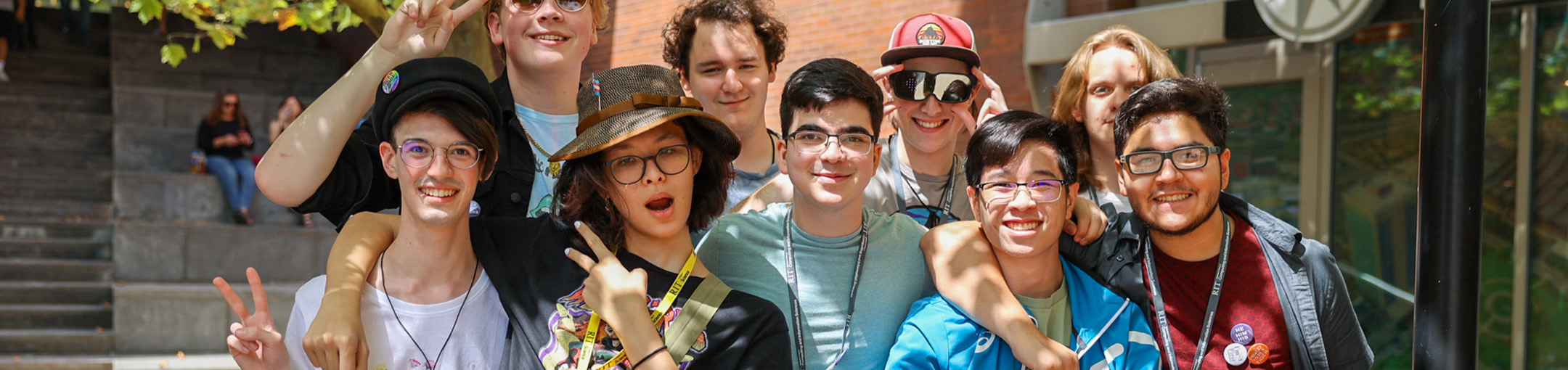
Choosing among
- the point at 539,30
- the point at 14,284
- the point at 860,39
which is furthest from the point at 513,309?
the point at 14,284

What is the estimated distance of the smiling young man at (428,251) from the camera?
2709mm

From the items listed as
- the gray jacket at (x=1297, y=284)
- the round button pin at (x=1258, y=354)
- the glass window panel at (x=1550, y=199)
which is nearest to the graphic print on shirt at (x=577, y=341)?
the gray jacket at (x=1297, y=284)

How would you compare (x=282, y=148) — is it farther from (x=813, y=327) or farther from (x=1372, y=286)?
(x=1372, y=286)

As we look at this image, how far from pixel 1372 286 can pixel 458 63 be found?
7249 millimetres

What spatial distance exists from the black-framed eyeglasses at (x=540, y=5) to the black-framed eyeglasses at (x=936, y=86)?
1140 mm

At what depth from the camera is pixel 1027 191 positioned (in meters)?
2.97

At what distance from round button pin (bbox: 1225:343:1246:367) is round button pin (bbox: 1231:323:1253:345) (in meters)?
0.03

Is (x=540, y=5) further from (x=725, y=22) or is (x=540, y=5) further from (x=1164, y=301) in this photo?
(x=1164, y=301)

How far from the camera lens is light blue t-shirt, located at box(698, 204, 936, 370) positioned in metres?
2.98

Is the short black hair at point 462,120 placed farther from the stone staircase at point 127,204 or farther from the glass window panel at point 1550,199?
the stone staircase at point 127,204

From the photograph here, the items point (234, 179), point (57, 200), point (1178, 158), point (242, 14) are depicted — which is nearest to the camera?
point (1178, 158)

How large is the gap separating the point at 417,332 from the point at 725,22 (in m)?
1.78

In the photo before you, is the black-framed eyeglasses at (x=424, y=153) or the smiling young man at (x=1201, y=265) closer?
the black-framed eyeglasses at (x=424, y=153)

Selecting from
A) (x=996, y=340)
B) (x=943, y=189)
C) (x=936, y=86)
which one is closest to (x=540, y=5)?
(x=936, y=86)
